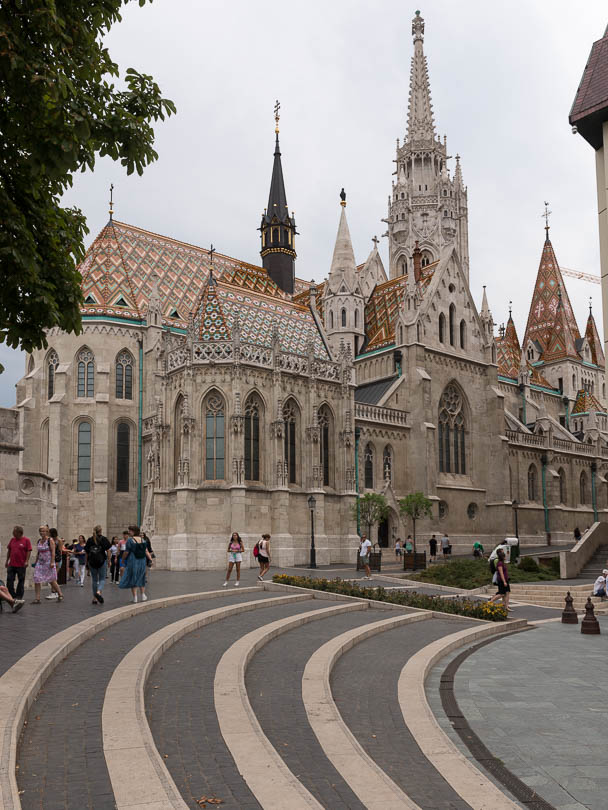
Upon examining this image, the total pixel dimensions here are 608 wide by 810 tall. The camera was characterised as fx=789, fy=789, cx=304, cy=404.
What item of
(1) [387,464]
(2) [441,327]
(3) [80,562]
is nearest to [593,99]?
(3) [80,562]

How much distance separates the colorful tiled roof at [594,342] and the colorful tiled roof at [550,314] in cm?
239

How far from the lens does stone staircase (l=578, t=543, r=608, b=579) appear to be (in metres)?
27.5

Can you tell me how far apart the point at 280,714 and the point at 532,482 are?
45933mm

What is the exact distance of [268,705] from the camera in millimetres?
8547

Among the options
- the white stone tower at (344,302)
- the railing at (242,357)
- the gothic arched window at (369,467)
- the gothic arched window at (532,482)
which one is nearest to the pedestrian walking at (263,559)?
the railing at (242,357)

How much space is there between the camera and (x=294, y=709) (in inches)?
329

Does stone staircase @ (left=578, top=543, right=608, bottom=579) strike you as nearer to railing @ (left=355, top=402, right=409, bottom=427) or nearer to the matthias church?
the matthias church

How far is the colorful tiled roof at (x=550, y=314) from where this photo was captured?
241 ft

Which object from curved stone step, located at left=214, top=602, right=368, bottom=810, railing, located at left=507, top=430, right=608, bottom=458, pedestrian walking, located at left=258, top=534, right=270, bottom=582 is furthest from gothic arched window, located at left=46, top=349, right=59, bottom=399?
curved stone step, located at left=214, top=602, right=368, bottom=810

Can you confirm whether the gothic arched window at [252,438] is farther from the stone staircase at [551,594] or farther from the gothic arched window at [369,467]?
the stone staircase at [551,594]

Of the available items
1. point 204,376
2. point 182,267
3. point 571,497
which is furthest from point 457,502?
point 182,267

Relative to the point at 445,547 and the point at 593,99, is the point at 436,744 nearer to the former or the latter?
the point at 593,99

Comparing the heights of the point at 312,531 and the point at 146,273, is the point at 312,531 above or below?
below

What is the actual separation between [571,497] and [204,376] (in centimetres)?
3153
